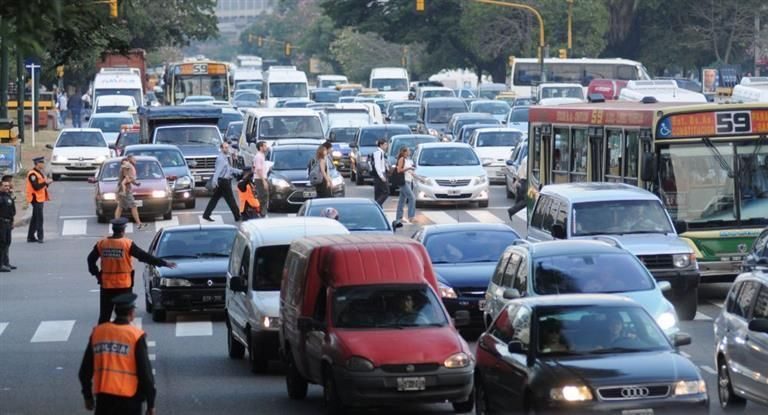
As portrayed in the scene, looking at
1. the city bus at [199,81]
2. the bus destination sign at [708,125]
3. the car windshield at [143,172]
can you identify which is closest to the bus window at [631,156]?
the bus destination sign at [708,125]

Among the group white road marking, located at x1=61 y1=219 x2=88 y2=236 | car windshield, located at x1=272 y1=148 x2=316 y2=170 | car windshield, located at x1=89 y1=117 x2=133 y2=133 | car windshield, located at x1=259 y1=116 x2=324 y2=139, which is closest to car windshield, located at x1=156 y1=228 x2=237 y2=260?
white road marking, located at x1=61 y1=219 x2=88 y2=236

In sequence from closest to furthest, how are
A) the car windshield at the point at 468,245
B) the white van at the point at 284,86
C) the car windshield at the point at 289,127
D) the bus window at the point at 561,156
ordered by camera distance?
the car windshield at the point at 468,245, the bus window at the point at 561,156, the car windshield at the point at 289,127, the white van at the point at 284,86

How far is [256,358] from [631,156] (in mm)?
9234

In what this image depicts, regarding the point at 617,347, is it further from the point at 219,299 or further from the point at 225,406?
the point at 219,299

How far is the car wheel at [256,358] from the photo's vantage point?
1941cm

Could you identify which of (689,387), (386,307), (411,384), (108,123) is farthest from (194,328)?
(108,123)

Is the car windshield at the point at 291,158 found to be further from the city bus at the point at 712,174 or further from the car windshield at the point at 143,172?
the city bus at the point at 712,174

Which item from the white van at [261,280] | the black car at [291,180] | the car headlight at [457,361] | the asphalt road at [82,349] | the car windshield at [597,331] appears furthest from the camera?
the black car at [291,180]

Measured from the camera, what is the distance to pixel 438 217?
131 feet

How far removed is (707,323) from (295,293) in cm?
808

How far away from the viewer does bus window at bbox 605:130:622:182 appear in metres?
27.4

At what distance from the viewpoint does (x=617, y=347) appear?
14.5m

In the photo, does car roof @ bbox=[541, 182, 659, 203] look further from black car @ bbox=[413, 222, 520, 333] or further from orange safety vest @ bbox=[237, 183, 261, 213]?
orange safety vest @ bbox=[237, 183, 261, 213]

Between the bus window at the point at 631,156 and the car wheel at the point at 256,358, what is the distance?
8.67 metres
